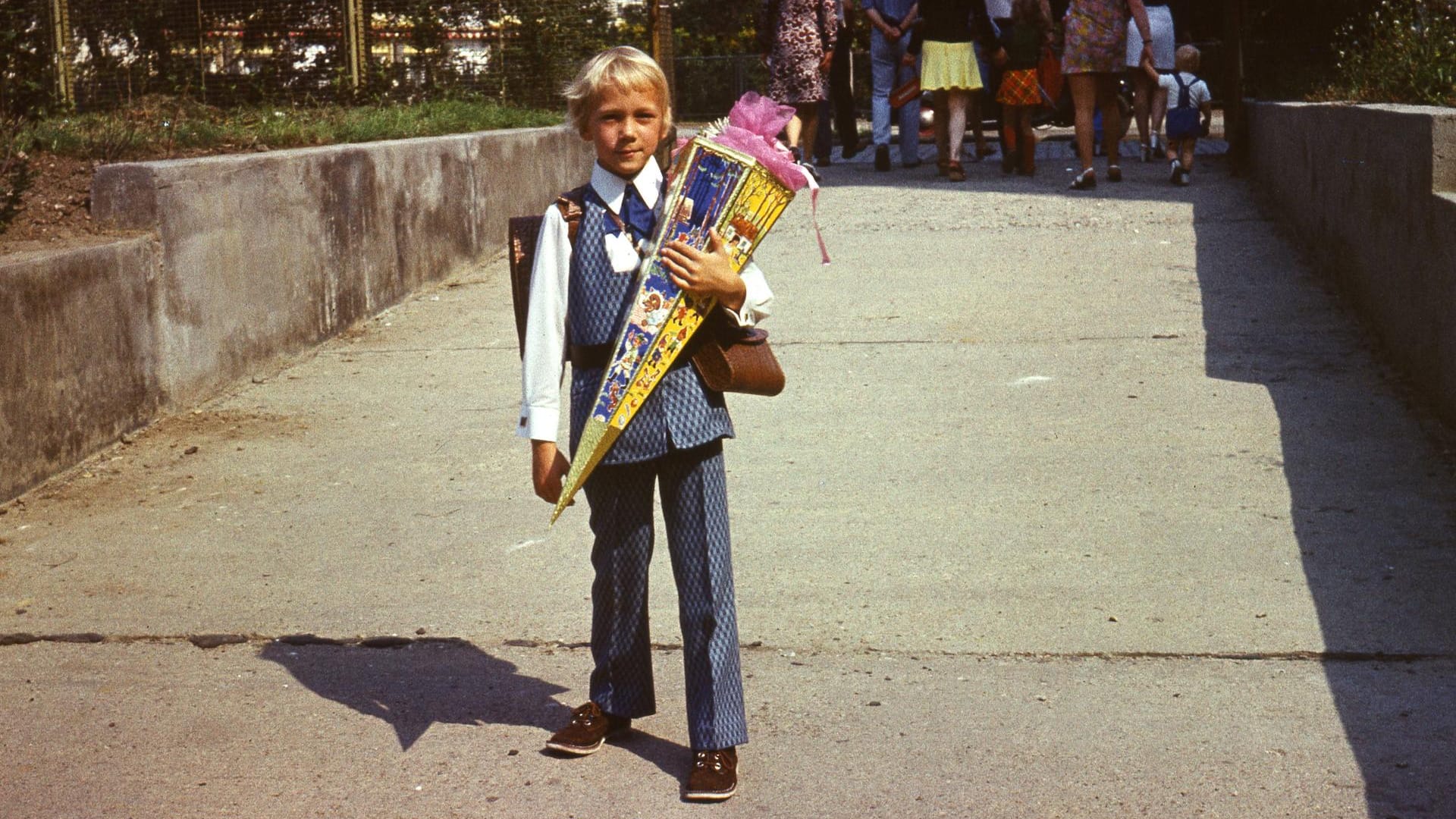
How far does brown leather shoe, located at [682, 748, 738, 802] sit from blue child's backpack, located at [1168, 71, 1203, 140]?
10150mm

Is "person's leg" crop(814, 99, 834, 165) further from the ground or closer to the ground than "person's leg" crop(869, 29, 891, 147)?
closer to the ground

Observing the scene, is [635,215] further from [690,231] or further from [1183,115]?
[1183,115]

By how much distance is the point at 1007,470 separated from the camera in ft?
20.0

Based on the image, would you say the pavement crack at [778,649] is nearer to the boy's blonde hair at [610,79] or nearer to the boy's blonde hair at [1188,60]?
the boy's blonde hair at [610,79]

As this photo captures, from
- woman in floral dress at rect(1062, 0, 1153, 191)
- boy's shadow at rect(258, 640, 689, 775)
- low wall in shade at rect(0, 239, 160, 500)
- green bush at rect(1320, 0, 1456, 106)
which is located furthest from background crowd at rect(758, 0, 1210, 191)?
boy's shadow at rect(258, 640, 689, 775)

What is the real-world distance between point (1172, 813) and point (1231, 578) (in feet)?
5.03

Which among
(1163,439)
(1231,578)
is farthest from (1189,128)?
(1231,578)

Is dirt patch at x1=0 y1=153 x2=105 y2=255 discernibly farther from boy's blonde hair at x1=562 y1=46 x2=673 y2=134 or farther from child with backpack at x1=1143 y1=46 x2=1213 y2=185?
child with backpack at x1=1143 y1=46 x2=1213 y2=185

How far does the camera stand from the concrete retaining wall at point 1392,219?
6.29m

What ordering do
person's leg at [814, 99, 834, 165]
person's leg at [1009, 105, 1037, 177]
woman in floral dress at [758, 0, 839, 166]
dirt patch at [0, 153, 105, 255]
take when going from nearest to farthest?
dirt patch at [0, 153, 105, 255] → person's leg at [1009, 105, 1037, 177] → woman in floral dress at [758, 0, 839, 166] → person's leg at [814, 99, 834, 165]

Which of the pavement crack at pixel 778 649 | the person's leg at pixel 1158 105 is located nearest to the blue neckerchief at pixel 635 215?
the pavement crack at pixel 778 649

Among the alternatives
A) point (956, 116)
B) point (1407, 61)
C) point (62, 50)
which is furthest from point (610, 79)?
point (956, 116)

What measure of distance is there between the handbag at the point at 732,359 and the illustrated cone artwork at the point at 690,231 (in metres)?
0.05

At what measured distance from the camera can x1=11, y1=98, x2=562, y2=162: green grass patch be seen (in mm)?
8398
